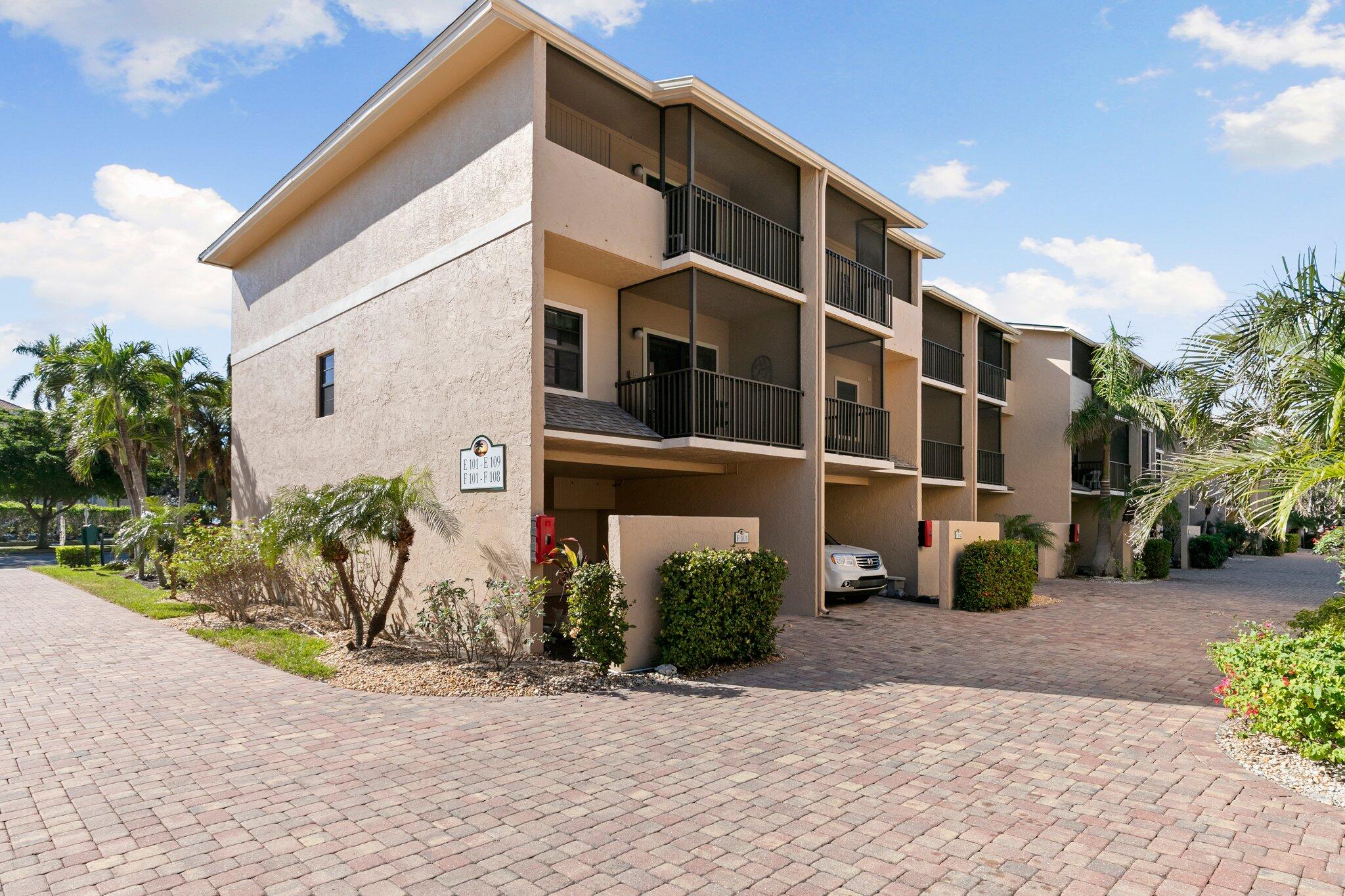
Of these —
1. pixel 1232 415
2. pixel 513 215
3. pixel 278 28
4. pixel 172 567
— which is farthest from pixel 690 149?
pixel 172 567

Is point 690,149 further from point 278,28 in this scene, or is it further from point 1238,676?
point 1238,676

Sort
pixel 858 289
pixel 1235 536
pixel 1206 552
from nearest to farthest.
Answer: pixel 858 289, pixel 1206 552, pixel 1235 536

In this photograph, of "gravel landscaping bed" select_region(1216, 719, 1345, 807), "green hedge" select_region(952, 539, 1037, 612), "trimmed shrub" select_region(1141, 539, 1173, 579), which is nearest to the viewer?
"gravel landscaping bed" select_region(1216, 719, 1345, 807)

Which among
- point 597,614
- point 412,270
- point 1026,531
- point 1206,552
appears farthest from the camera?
point 1206,552

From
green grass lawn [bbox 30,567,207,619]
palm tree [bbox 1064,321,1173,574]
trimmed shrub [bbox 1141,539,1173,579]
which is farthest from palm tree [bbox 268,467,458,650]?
trimmed shrub [bbox 1141,539,1173,579]

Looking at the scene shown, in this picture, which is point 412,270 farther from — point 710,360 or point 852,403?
point 852,403

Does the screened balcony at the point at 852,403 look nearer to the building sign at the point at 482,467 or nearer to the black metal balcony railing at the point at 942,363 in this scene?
the black metal balcony railing at the point at 942,363

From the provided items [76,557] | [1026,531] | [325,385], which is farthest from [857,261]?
[76,557]

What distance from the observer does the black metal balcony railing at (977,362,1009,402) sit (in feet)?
70.9

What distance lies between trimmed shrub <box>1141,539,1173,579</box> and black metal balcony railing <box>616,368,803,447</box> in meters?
16.2

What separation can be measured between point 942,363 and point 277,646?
16.3 metres

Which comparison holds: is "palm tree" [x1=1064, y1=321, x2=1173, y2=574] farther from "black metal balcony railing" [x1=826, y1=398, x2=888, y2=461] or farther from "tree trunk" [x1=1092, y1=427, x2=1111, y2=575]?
"black metal balcony railing" [x1=826, y1=398, x2=888, y2=461]

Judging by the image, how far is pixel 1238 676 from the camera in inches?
241

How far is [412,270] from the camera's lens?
38.6 feet
